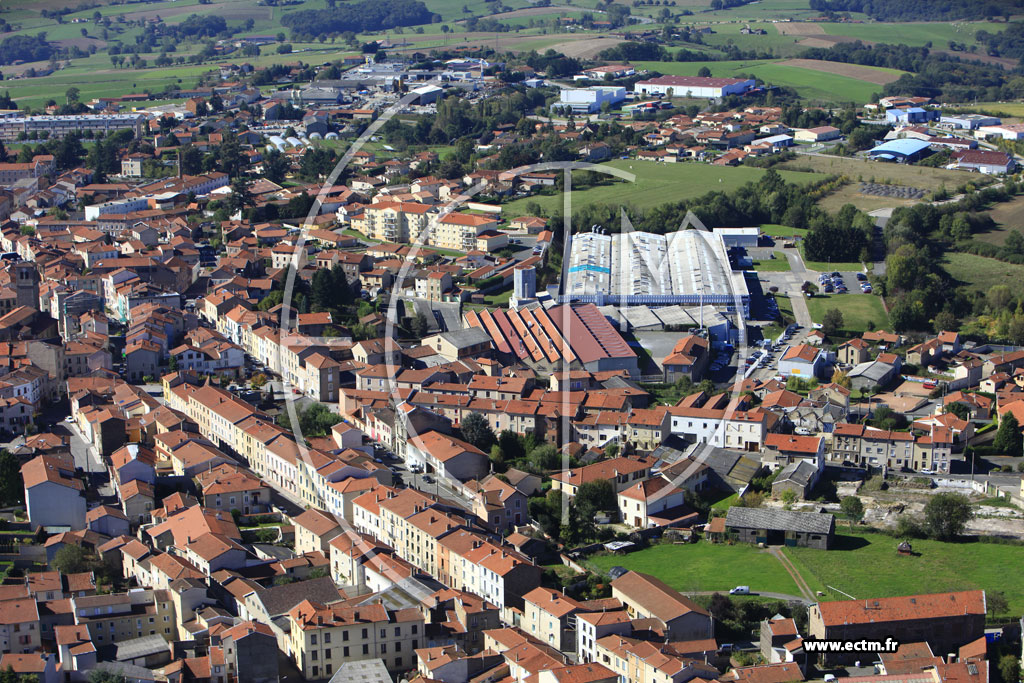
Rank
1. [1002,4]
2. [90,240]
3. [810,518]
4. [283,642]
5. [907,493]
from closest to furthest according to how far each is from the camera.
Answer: [283,642], [810,518], [907,493], [90,240], [1002,4]

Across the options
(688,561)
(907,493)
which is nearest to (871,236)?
(907,493)

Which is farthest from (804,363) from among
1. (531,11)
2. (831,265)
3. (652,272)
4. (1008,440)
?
(531,11)

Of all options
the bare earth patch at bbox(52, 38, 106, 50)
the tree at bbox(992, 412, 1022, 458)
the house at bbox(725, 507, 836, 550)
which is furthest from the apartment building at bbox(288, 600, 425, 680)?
the bare earth patch at bbox(52, 38, 106, 50)

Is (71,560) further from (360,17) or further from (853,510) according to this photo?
(360,17)

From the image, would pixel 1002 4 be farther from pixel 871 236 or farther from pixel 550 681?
pixel 550 681

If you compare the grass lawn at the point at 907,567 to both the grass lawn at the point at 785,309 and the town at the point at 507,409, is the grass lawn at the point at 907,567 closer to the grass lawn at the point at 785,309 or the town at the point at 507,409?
the town at the point at 507,409
